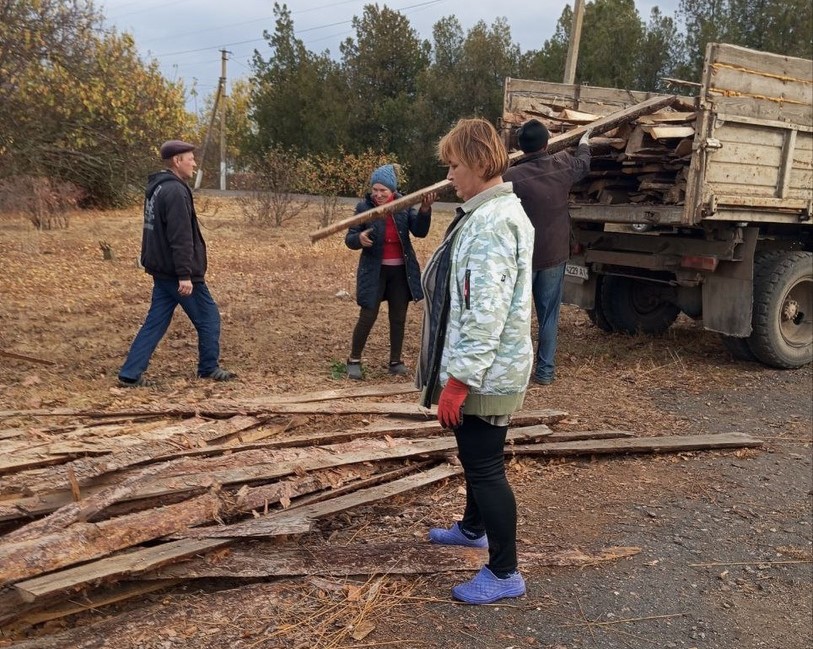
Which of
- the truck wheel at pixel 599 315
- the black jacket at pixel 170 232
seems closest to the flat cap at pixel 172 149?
the black jacket at pixel 170 232

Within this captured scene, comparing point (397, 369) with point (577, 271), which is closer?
point (397, 369)

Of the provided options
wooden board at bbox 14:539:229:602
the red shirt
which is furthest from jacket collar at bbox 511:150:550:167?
wooden board at bbox 14:539:229:602

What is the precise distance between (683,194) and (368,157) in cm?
2378

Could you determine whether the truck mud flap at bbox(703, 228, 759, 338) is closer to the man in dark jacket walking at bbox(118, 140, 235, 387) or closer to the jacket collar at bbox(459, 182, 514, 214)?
the man in dark jacket walking at bbox(118, 140, 235, 387)

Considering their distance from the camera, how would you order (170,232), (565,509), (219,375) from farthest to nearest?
(219,375) → (170,232) → (565,509)

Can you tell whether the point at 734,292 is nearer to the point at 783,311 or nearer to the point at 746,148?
the point at 783,311

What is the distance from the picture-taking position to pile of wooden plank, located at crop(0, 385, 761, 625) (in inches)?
120

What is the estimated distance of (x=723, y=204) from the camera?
254 inches

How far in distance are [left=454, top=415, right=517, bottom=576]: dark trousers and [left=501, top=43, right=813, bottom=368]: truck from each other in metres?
4.08

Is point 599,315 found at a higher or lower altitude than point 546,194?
lower

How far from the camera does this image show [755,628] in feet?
10.6

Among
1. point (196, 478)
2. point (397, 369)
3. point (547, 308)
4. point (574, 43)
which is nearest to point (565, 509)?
point (196, 478)

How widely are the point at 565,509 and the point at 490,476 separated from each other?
131cm

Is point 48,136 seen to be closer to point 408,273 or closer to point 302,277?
point 302,277
